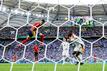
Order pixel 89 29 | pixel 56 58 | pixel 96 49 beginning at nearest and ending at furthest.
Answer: pixel 56 58, pixel 96 49, pixel 89 29

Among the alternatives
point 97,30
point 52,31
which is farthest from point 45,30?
point 97,30

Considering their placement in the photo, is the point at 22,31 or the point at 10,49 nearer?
the point at 10,49

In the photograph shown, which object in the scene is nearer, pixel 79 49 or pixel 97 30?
pixel 79 49

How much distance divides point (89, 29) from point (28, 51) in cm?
413

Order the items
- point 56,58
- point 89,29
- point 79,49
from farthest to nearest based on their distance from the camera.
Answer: point 89,29 < point 56,58 < point 79,49

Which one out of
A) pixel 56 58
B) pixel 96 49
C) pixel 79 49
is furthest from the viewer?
pixel 96 49

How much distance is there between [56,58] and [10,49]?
3333 millimetres

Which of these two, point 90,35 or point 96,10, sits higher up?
point 96,10

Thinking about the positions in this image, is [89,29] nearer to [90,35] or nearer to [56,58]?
[90,35]

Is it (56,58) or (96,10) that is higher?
(96,10)

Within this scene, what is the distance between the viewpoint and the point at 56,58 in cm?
1209

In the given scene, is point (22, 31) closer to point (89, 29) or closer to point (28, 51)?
point (28, 51)

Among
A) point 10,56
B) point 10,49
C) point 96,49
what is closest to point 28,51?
point 10,49

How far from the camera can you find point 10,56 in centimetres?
1264
